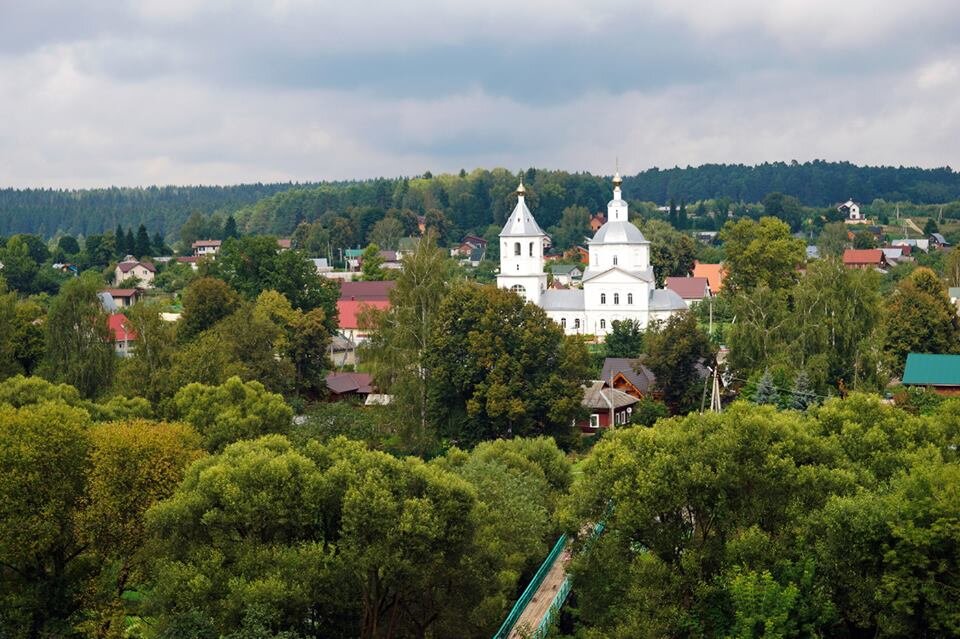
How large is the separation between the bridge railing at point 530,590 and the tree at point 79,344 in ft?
67.4

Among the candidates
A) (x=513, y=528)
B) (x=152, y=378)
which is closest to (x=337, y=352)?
(x=152, y=378)

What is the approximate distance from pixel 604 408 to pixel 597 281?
18331 millimetres

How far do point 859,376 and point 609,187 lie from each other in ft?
431

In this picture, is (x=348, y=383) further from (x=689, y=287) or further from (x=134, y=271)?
(x=134, y=271)

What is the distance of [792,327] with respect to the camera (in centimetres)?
4431

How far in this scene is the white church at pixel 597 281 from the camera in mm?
60938

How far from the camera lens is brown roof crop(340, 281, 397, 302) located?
77750 millimetres

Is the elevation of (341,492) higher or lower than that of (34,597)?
higher

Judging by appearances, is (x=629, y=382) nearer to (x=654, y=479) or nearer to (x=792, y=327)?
(x=792, y=327)

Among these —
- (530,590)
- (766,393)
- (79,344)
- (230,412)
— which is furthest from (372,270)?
(530,590)

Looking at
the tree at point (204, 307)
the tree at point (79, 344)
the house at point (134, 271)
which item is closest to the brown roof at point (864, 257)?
the house at point (134, 271)

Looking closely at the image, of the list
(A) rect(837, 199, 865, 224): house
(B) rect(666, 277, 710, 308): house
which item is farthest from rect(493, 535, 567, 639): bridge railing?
(A) rect(837, 199, 865, 224): house

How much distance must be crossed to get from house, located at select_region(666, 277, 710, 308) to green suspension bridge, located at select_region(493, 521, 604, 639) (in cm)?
5154

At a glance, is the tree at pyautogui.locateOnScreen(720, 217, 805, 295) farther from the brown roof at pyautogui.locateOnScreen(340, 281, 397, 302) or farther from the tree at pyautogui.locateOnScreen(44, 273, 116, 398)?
the tree at pyautogui.locateOnScreen(44, 273, 116, 398)
